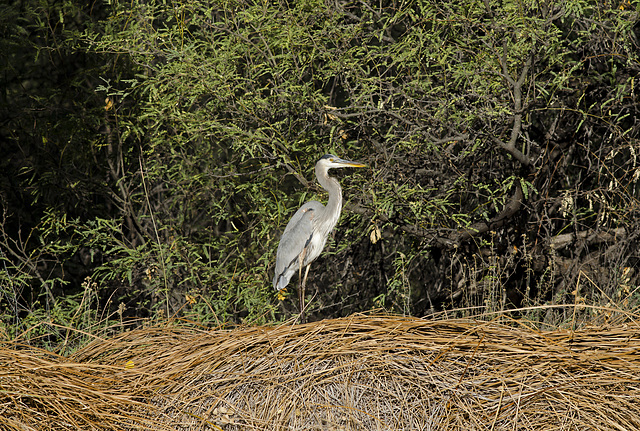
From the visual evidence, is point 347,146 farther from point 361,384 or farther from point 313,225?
point 361,384

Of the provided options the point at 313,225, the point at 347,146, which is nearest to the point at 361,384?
the point at 313,225

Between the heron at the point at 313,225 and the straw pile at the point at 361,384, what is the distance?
152 cm

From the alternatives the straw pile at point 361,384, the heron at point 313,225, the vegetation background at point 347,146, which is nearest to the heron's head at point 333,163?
the heron at point 313,225

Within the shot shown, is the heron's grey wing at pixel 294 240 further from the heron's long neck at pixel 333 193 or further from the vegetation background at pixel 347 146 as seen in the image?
the vegetation background at pixel 347 146

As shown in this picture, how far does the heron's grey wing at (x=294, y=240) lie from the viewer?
3875 mm

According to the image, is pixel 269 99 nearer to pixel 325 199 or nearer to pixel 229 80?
pixel 229 80

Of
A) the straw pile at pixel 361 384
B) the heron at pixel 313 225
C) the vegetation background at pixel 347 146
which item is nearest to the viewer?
the straw pile at pixel 361 384

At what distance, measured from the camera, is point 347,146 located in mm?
4449

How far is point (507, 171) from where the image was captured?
429cm

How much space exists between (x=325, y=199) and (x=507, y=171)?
1270mm

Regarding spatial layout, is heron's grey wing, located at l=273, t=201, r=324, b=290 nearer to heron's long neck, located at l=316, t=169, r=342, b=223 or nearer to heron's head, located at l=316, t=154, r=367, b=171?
heron's long neck, located at l=316, t=169, r=342, b=223

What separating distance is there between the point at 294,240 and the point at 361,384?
1.90m

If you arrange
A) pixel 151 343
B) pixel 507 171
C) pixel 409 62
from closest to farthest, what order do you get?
pixel 151 343
pixel 409 62
pixel 507 171

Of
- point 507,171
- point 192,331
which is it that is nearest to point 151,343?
point 192,331
